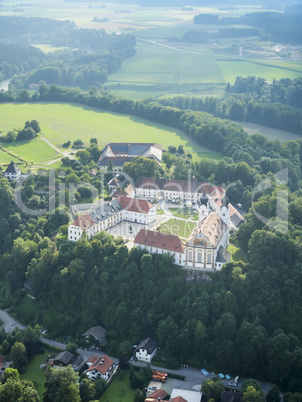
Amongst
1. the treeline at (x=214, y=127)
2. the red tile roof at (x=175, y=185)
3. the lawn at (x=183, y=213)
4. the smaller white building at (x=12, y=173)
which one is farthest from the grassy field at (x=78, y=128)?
the lawn at (x=183, y=213)

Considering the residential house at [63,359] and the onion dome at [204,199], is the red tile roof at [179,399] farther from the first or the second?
the onion dome at [204,199]

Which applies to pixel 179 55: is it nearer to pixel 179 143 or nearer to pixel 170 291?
pixel 179 143

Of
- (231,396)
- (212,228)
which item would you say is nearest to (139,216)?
(212,228)

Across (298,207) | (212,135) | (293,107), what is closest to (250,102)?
(293,107)

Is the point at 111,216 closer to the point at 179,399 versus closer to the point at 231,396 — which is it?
the point at 179,399

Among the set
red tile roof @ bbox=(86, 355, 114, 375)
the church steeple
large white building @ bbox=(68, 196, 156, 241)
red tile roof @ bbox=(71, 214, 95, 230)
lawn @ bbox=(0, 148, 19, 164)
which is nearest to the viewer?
red tile roof @ bbox=(86, 355, 114, 375)

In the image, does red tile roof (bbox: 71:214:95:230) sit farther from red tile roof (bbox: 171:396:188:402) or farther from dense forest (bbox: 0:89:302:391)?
red tile roof (bbox: 171:396:188:402)

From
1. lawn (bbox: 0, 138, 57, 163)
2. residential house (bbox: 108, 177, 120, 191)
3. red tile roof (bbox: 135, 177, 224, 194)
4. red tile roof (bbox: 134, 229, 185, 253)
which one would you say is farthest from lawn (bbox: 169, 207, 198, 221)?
lawn (bbox: 0, 138, 57, 163)
